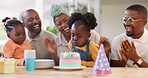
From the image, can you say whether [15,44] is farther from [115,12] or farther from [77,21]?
[115,12]

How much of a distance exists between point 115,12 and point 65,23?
4.49 metres

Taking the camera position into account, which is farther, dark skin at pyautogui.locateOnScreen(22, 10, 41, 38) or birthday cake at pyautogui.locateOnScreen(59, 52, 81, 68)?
dark skin at pyautogui.locateOnScreen(22, 10, 41, 38)

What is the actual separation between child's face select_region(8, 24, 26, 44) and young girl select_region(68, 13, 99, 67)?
0.50 m

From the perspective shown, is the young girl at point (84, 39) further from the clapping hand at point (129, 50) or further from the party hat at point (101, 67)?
the party hat at point (101, 67)

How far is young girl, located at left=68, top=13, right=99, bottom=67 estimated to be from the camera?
1.54 m

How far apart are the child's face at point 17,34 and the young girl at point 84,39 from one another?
1.65 ft

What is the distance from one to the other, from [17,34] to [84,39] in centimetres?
61

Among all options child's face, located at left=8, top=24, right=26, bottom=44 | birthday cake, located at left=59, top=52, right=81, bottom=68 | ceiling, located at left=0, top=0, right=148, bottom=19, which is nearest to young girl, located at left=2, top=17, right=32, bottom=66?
child's face, located at left=8, top=24, right=26, bottom=44

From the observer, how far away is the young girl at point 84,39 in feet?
5.05

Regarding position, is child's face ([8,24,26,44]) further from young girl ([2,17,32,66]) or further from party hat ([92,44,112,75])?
party hat ([92,44,112,75])

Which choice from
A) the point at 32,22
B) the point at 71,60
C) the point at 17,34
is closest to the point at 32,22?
the point at 32,22

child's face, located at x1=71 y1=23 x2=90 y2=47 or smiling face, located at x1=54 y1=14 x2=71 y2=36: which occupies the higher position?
smiling face, located at x1=54 y1=14 x2=71 y2=36

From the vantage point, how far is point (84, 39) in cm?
156

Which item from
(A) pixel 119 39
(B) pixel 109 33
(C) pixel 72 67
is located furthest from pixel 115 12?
(C) pixel 72 67
